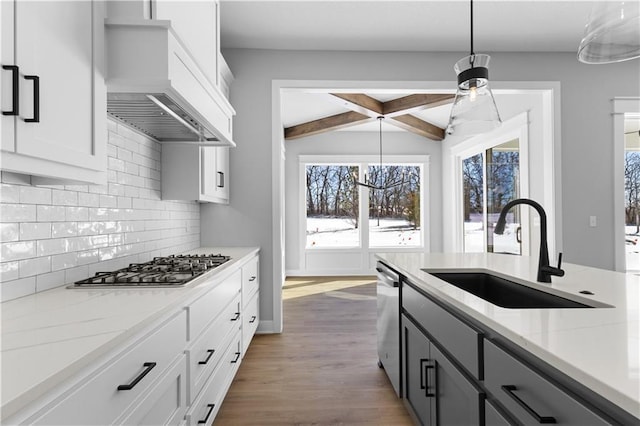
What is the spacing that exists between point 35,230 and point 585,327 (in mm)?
1883

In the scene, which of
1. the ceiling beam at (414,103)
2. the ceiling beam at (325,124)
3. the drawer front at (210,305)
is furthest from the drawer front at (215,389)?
the ceiling beam at (325,124)

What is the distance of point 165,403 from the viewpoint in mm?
1334

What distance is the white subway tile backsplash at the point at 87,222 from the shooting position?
1.38 m

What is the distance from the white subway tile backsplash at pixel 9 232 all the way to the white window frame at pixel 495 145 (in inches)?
186

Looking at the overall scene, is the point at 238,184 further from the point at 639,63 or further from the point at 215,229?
the point at 639,63

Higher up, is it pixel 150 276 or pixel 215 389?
pixel 150 276

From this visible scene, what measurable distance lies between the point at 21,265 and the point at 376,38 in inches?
127

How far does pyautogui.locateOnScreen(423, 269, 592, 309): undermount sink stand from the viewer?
1.52 meters

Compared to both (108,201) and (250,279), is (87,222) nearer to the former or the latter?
(108,201)

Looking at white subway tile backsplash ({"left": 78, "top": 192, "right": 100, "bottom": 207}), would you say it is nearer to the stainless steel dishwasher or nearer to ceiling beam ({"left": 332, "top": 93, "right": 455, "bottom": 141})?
the stainless steel dishwasher

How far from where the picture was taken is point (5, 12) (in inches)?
37.0

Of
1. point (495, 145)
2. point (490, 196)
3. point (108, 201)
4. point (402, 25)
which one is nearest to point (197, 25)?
point (108, 201)

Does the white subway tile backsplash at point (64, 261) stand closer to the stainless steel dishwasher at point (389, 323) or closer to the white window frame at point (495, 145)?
the stainless steel dishwasher at point (389, 323)

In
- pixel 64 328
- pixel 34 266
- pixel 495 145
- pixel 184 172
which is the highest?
pixel 495 145
